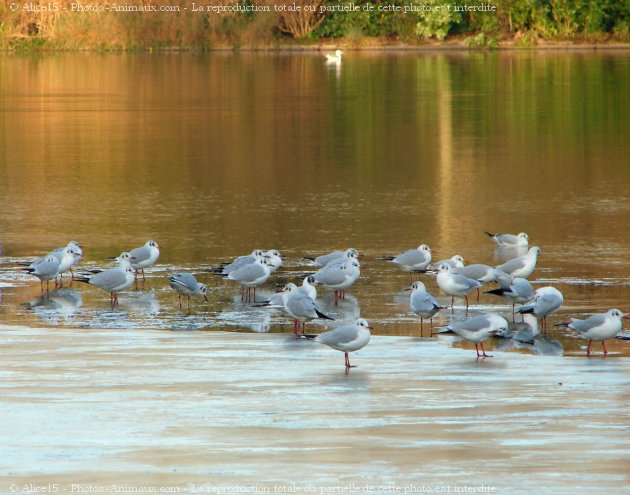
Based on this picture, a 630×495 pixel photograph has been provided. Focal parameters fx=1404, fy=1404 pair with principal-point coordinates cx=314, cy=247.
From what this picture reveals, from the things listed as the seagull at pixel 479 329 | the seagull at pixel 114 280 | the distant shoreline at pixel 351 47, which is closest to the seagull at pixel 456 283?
the seagull at pixel 479 329

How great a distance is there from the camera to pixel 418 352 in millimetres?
9336

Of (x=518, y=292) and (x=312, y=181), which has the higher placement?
(x=312, y=181)

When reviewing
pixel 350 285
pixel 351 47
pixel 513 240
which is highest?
pixel 351 47

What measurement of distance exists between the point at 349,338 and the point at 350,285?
267 centimetres

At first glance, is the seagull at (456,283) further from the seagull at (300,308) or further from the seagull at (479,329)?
the seagull at (479,329)

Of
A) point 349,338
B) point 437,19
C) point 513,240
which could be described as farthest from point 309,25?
point 349,338

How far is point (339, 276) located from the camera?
11.1m

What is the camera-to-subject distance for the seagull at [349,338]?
8789 mm

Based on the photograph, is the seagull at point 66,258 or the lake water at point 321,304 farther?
the seagull at point 66,258

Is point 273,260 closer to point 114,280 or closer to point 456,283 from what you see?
point 114,280

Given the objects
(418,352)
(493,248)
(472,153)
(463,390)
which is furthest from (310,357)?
(472,153)

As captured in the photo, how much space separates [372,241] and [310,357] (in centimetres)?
504

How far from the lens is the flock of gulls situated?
30.3 ft

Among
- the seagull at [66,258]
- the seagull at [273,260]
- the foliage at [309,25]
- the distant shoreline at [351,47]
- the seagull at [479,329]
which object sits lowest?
the seagull at [479,329]
